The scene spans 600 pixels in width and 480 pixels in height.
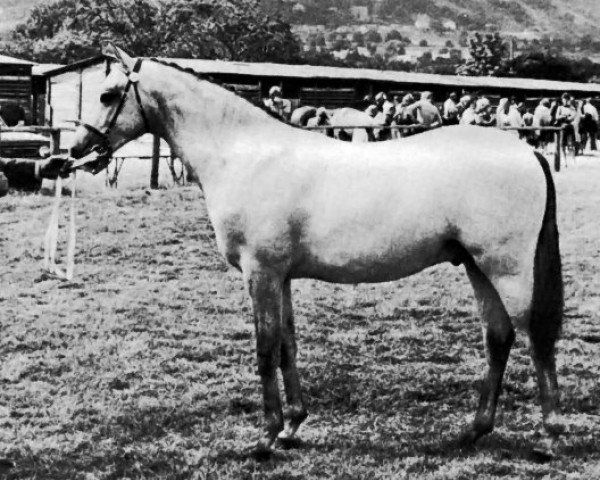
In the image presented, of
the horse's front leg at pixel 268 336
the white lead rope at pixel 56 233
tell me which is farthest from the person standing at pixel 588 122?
the horse's front leg at pixel 268 336

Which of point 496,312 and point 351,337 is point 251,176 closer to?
point 496,312

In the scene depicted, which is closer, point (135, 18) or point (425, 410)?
point (425, 410)

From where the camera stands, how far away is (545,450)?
4.93 metres

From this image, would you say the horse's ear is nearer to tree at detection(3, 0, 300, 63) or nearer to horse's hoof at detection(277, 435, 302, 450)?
horse's hoof at detection(277, 435, 302, 450)

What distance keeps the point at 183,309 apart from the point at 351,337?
1886 mm

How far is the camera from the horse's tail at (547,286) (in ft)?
16.3

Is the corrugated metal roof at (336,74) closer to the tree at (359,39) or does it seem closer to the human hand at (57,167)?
the human hand at (57,167)

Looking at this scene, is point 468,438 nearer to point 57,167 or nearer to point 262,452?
point 262,452

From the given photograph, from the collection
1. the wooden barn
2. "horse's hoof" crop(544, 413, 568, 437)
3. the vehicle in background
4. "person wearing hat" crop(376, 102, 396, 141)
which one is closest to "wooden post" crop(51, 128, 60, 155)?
the vehicle in background

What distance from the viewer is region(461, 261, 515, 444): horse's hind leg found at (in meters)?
5.23

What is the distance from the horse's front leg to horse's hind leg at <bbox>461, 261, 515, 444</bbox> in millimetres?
1104

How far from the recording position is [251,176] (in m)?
4.98

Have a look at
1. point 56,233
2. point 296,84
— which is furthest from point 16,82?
point 56,233

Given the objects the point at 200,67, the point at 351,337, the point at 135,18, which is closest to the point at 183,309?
the point at 351,337
